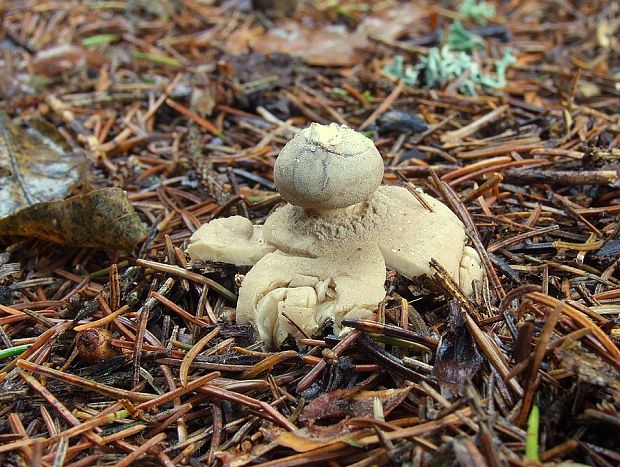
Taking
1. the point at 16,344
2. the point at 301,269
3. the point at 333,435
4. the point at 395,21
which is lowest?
the point at 16,344

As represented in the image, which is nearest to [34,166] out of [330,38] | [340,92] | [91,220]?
[91,220]

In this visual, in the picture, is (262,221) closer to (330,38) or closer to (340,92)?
(340,92)

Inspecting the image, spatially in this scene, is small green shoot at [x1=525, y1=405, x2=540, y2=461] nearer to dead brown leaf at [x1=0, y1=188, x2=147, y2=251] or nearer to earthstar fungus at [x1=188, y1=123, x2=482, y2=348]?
earthstar fungus at [x1=188, y1=123, x2=482, y2=348]

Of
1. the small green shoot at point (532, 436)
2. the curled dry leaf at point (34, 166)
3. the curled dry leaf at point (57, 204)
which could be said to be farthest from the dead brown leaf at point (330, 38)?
the small green shoot at point (532, 436)

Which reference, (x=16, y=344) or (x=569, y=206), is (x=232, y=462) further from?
(x=569, y=206)

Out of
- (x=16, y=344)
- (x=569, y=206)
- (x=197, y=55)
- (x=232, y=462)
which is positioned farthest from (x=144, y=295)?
(x=197, y=55)
